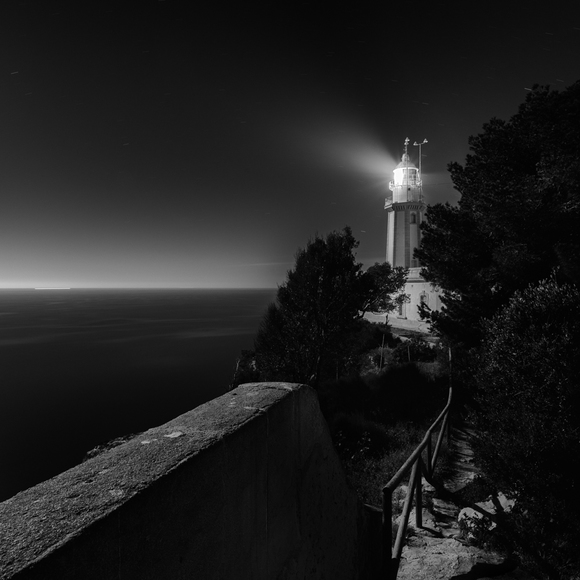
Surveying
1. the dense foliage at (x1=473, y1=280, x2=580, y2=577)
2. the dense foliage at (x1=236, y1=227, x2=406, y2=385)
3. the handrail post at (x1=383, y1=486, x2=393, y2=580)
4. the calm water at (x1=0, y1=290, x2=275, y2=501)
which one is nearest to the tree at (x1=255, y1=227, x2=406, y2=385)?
the dense foliage at (x1=236, y1=227, x2=406, y2=385)

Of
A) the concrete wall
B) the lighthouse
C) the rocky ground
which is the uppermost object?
the lighthouse

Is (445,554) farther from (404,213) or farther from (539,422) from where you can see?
(404,213)

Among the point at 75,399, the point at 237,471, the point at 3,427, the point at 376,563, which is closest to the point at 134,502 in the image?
the point at 237,471

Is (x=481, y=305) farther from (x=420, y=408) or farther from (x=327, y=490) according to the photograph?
(x=327, y=490)

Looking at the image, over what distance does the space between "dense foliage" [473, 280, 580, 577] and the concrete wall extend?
4.69 m

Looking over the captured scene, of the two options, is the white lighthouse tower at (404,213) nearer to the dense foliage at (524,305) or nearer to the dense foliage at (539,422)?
the dense foliage at (524,305)

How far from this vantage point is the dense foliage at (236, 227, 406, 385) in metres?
20.8

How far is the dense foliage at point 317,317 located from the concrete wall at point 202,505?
18.0 metres

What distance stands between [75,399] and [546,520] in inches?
1586

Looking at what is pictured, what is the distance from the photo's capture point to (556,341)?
21.5 ft

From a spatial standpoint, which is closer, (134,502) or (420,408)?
(134,502)

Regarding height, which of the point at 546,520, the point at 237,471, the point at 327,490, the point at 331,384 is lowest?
the point at 331,384

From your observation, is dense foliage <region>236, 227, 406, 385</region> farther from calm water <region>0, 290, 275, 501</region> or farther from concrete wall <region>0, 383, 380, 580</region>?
concrete wall <region>0, 383, 380, 580</region>

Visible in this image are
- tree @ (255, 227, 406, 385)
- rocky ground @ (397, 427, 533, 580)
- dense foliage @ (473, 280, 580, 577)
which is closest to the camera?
rocky ground @ (397, 427, 533, 580)
